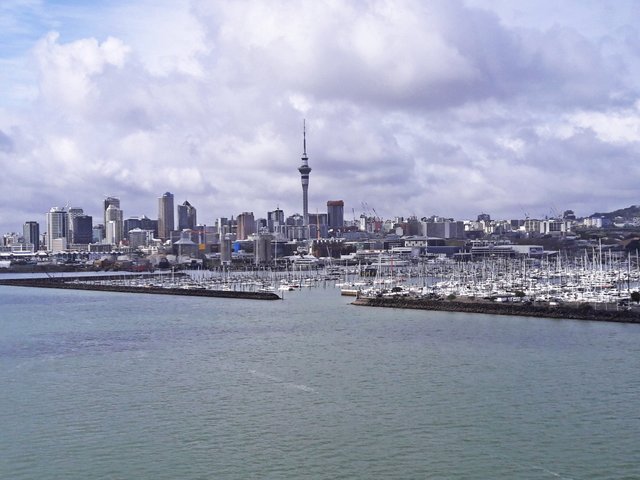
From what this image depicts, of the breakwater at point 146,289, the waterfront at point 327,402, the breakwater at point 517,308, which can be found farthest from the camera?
the breakwater at point 146,289

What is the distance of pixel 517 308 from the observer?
1614 cm

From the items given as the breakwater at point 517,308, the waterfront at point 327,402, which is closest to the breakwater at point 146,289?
the breakwater at point 517,308

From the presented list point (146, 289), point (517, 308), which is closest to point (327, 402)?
point (517, 308)

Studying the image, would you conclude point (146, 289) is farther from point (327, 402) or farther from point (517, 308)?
point (327, 402)

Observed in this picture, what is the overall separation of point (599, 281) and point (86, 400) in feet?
54.7

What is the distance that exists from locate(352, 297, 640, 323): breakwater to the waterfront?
52cm

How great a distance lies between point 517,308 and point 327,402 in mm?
9062

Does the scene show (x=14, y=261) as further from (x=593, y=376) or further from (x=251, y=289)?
(x=593, y=376)

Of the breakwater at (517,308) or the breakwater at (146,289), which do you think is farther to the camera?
the breakwater at (146,289)

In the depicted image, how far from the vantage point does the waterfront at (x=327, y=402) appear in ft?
20.3

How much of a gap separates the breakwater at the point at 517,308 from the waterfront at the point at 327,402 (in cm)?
52

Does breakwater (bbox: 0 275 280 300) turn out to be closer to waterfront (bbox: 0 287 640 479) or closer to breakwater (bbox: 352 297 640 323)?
breakwater (bbox: 352 297 640 323)

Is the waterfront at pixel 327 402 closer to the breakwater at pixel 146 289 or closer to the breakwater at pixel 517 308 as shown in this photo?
the breakwater at pixel 517 308

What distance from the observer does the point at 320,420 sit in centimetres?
736
